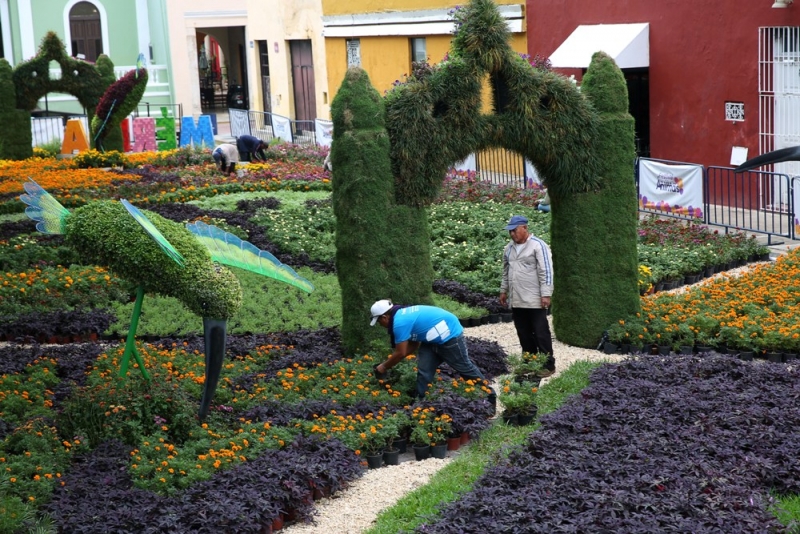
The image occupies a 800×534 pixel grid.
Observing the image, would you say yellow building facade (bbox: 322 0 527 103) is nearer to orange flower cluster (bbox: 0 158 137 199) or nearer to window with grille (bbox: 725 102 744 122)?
window with grille (bbox: 725 102 744 122)

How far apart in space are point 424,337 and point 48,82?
20556mm

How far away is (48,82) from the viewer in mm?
27156

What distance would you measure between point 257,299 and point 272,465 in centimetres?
574

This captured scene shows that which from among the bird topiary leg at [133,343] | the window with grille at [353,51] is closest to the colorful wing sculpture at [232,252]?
the bird topiary leg at [133,343]

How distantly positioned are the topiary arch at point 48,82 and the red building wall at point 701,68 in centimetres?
1325

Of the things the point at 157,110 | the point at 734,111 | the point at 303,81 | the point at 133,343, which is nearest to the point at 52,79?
the point at 303,81

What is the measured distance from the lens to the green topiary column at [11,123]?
2662cm

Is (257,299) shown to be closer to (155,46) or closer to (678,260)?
(678,260)

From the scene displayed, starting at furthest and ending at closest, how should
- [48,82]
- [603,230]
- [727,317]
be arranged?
[48,82]
[603,230]
[727,317]

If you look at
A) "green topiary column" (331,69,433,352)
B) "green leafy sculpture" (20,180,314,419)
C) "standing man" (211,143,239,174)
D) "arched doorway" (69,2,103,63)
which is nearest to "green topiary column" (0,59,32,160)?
"standing man" (211,143,239,174)

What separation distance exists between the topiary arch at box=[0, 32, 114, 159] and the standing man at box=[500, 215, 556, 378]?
19436mm

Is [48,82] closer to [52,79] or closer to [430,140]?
[52,79]

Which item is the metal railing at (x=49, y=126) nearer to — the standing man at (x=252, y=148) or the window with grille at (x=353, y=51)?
the window with grille at (x=353, y=51)

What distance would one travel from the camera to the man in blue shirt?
9.43 meters
